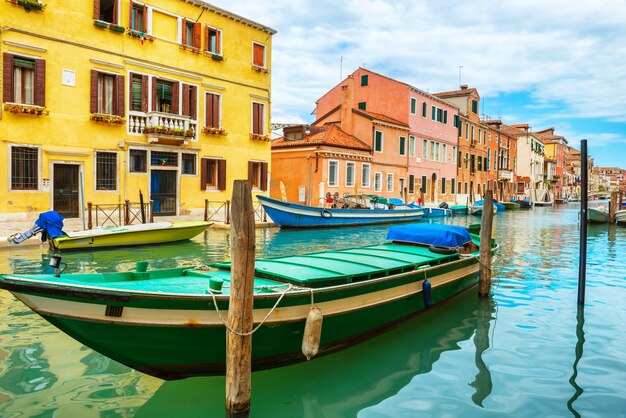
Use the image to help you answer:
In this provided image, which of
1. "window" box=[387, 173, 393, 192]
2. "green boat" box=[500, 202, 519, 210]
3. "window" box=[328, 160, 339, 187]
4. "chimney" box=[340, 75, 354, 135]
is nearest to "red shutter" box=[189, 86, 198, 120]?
"window" box=[328, 160, 339, 187]

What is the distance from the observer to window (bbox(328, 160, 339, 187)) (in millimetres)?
26328

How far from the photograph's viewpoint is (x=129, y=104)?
17.5 m

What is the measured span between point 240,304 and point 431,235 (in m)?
5.48

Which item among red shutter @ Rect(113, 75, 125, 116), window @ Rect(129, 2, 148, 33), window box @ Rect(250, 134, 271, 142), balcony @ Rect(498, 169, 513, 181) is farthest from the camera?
balcony @ Rect(498, 169, 513, 181)

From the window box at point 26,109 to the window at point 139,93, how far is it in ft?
10.2

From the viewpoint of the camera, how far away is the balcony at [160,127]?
695 inches

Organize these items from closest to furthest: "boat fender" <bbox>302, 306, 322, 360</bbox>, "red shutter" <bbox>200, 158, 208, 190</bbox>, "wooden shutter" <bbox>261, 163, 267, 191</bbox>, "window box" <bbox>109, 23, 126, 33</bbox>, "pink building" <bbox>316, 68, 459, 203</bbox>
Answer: "boat fender" <bbox>302, 306, 322, 360</bbox> → "window box" <bbox>109, 23, 126, 33</bbox> → "red shutter" <bbox>200, 158, 208, 190</bbox> → "wooden shutter" <bbox>261, 163, 267, 191</bbox> → "pink building" <bbox>316, 68, 459, 203</bbox>

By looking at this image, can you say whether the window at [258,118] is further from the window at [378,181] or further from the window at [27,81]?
the window at [378,181]

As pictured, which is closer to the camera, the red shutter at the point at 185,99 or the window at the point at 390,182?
the red shutter at the point at 185,99

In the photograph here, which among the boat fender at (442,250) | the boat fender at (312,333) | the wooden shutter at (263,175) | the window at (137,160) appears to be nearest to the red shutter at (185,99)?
the window at (137,160)

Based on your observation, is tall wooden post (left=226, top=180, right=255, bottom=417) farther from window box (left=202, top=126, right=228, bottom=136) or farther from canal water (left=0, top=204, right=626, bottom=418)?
window box (left=202, top=126, right=228, bottom=136)

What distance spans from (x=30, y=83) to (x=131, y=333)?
45.6ft

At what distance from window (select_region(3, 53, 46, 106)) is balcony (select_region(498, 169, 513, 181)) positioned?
44384 mm

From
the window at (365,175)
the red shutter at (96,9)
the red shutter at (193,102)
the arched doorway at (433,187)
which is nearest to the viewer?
the red shutter at (96,9)
